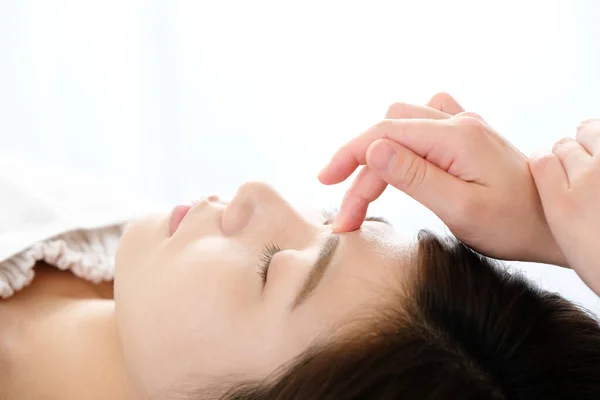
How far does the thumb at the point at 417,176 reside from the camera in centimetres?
87

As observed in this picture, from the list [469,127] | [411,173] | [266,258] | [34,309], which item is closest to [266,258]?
[266,258]

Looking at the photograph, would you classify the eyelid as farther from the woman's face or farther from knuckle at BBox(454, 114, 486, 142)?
knuckle at BBox(454, 114, 486, 142)

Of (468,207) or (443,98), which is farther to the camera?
(443,98)

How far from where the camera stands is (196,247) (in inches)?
37.2

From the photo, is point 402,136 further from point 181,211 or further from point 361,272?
point 181,211

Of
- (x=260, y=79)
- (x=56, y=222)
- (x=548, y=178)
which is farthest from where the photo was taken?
(x=260, y=79)

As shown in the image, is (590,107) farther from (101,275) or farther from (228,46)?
(101,275)

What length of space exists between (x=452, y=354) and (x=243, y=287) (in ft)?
0.88

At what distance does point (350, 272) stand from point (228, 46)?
1336 millimetres

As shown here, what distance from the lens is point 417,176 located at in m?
0.89

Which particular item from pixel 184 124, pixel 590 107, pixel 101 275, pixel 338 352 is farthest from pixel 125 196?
pixel 590 107

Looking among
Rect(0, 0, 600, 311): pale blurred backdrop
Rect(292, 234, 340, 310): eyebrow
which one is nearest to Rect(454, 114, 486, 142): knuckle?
Rect(292, 234, 340, 310): eyebrow

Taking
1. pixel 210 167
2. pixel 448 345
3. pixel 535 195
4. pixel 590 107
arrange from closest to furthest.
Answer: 1. pixel 448 345
2. pixel 535 195
3. pixel 590 107
4. pixel 210 167

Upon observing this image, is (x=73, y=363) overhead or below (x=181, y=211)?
below
